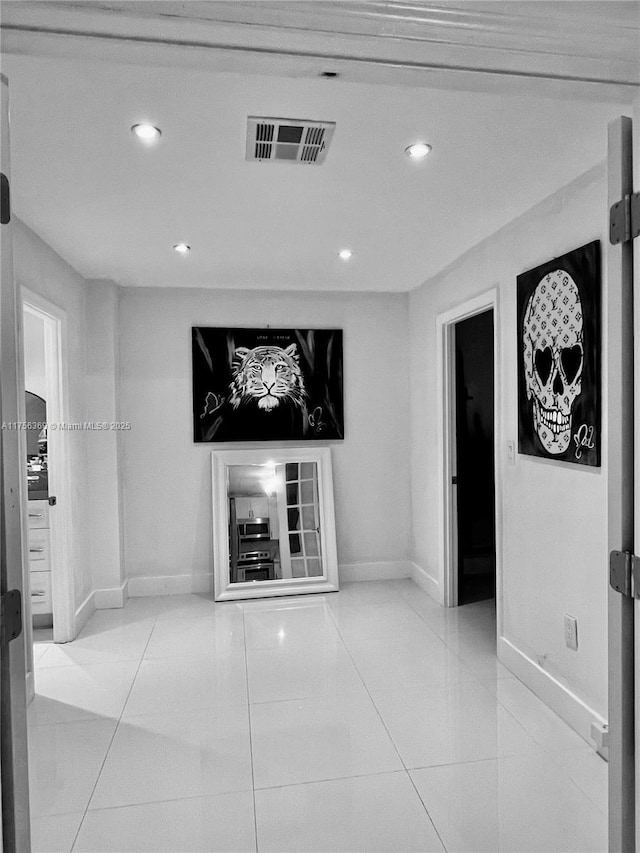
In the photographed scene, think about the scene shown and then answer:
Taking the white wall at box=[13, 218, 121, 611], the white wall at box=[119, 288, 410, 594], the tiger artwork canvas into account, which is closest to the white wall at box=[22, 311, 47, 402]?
the white wall at box=[13, 218, 121, 611]

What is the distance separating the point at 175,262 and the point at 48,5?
2.84m

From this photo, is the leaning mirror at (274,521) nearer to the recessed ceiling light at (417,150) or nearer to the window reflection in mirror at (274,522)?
the window reflection in mirror at (274,522)

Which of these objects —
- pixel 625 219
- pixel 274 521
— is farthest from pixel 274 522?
pixel 625 219

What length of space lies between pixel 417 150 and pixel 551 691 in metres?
2.44

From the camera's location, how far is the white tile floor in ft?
6.51

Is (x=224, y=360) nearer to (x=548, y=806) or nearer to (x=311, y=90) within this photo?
(x=311, y=90)

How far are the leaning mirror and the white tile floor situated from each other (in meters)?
0.74

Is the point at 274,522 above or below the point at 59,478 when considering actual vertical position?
below

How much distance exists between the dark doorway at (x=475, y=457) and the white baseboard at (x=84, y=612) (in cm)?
265

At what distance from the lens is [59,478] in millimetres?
3674

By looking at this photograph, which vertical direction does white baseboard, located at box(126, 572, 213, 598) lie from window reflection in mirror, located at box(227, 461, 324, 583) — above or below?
below

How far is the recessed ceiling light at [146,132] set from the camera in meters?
1.96

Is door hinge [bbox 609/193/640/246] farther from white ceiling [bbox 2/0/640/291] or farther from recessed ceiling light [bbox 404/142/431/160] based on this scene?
recessed ceiling light [bbox 404/142/431/160]

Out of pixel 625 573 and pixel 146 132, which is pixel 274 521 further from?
pixel 625 573
